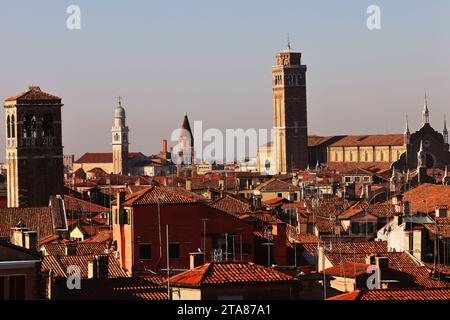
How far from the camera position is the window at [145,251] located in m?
22.2

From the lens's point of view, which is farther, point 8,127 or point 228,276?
point 8,127

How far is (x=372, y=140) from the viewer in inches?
4264

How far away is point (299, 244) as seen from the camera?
78.5 ft

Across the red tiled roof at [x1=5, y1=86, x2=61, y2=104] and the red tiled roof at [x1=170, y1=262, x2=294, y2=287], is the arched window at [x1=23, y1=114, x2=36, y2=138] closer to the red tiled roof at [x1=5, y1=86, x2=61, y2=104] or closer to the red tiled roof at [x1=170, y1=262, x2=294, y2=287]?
the red tiled roof at [x1=5, y1=86, x2=61, y2=104]

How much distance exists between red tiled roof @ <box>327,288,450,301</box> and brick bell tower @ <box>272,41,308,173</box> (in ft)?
316

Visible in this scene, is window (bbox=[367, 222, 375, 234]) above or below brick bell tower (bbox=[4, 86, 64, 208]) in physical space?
below

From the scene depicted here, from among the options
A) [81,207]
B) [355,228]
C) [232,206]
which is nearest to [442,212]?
[355,228]

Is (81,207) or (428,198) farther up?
(428,198)

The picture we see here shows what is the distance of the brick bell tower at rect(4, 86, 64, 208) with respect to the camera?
A: 50.8 metres

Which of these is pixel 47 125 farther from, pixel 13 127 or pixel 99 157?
pixel 99 157

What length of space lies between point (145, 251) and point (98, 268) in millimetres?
2891

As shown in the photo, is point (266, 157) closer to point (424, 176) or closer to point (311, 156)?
point (311, 156)

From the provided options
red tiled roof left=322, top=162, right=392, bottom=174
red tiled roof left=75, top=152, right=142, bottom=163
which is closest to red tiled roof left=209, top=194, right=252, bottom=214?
red tiled roof left=322, top=162, right=392, bottom=174

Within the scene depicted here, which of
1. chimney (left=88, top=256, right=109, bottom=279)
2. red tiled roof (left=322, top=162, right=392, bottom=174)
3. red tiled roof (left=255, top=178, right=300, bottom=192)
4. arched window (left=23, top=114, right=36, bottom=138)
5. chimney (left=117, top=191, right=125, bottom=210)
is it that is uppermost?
arched window (left=23, top=114, right=36, bottom=138)
